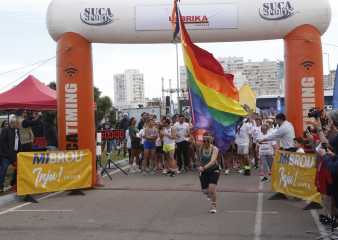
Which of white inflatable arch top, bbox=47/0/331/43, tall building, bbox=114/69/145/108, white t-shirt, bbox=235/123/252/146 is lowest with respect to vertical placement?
white t-shirt, bbox=235/123/252/146

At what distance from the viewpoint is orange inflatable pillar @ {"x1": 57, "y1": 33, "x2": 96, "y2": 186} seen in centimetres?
1268

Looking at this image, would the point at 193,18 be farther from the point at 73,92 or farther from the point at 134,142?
the point at 134,142

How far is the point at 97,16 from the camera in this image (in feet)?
41.1

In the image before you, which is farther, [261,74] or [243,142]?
[261,74]

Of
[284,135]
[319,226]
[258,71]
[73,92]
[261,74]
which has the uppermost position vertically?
[258,71]

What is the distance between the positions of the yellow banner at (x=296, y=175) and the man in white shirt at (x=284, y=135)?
32cm

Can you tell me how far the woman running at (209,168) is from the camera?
9.99 m

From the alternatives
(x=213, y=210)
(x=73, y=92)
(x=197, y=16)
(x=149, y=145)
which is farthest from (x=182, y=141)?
(x=213, y=210)

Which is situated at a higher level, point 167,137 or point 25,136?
point 25,136

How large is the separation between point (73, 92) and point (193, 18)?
10.7 ft

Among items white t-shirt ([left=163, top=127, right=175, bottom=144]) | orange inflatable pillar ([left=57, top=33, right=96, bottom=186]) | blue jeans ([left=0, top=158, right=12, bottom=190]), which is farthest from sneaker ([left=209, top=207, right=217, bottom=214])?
white t-shirt ([left=163, top=127, right=175, bottom=144])

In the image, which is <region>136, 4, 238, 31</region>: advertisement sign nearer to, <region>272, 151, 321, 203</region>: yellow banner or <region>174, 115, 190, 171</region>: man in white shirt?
<region>272, 151, 321, 203</region>: yellow banner

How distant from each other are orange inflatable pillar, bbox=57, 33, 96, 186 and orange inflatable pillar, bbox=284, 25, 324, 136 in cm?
481

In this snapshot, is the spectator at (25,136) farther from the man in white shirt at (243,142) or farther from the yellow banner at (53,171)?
the man in white shirt at (243,142)
